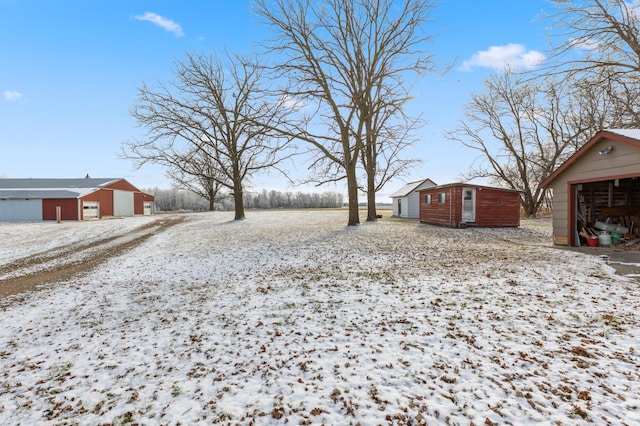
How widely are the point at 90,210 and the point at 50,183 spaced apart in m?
9.72

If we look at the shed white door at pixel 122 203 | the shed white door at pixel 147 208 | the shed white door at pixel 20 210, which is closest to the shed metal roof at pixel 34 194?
the shed white door at pixel 20 210

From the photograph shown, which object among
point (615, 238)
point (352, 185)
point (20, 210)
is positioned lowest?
point (615, 238)

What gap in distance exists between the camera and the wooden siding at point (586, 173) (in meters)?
9.46

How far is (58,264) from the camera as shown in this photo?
11633 mm

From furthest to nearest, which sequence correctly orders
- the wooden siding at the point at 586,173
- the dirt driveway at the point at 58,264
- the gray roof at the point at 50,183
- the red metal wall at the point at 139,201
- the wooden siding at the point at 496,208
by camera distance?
the red metal wall at the point at 139,201 < the gray roof at the point at 50,183 < the wooden siding at the point at 496,208 < the wooden siding at the point at 586,173 < the dirt driveway at the point at 58,264

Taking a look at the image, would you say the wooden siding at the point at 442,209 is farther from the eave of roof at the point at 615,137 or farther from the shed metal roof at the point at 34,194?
the shed metal roof at the point at 34,194

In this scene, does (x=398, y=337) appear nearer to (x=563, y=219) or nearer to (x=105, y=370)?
(x=105, y=370)

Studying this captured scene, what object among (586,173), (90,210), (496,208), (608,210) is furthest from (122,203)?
(608,210)

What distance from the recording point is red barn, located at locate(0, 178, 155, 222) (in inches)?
1120

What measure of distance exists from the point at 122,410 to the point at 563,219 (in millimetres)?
15581

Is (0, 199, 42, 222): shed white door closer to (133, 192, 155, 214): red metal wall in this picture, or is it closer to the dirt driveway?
(133, 192, 155, 214): red metal wall

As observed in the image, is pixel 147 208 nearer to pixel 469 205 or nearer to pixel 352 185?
pixel 352 185

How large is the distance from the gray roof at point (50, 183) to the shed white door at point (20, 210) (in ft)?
17.6

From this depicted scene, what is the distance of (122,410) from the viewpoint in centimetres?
325
